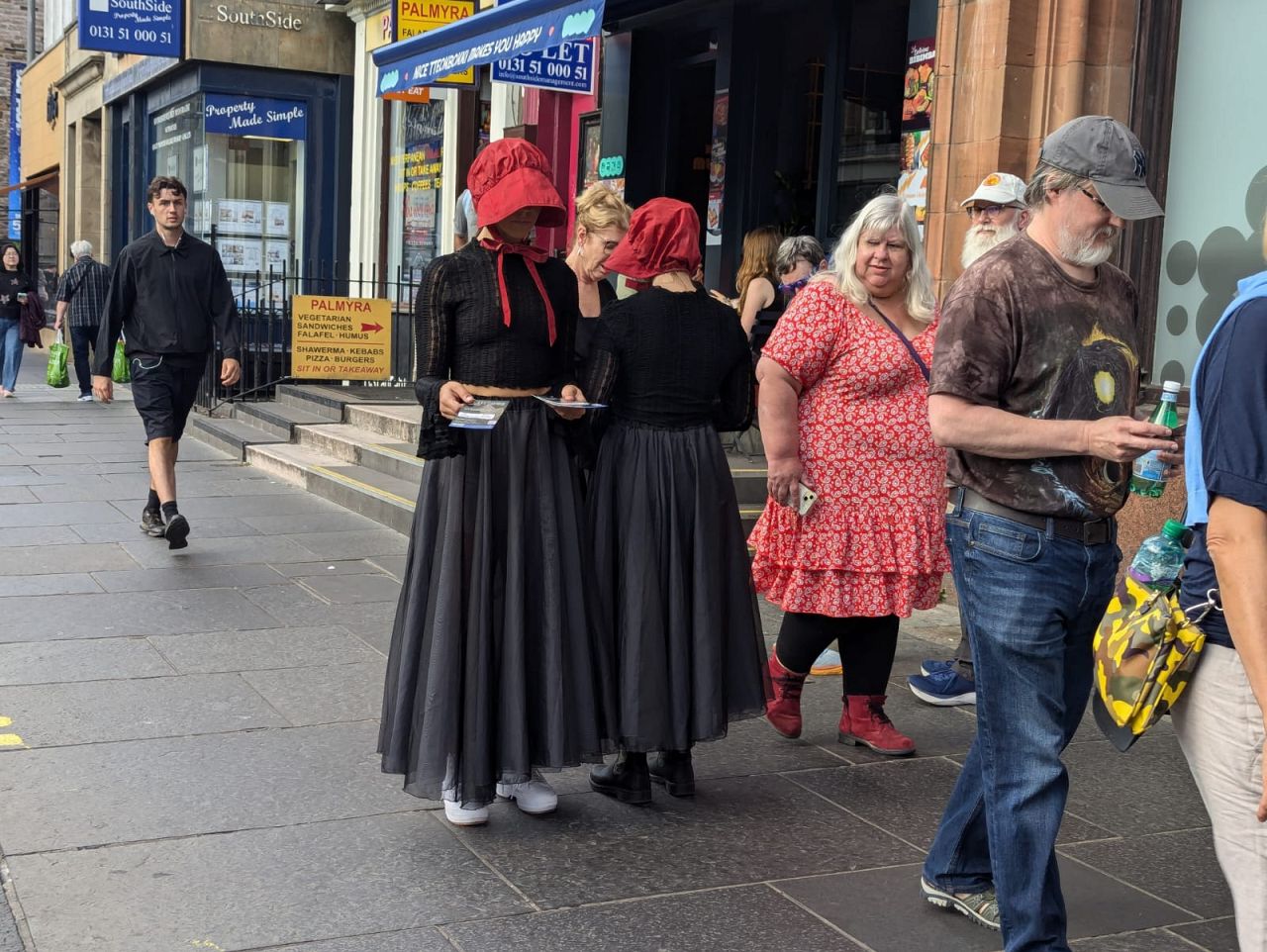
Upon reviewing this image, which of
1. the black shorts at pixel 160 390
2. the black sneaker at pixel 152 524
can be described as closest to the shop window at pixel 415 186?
the black sneaker at pixel 152 524

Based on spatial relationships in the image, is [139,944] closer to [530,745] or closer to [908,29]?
[530,745]

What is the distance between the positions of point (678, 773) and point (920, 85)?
5917 millimetres

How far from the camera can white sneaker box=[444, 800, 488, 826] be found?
4285 millimetres

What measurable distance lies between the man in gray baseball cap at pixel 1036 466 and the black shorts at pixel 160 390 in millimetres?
6260

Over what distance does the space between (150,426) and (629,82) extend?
600cm

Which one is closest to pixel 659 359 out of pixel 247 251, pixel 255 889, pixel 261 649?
pixel 255 889

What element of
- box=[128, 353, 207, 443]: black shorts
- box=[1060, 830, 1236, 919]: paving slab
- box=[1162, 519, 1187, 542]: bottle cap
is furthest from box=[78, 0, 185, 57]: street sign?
box=[1162, 519, 1187, 542]: bottle cap

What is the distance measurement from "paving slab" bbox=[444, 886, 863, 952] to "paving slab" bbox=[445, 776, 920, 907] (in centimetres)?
10

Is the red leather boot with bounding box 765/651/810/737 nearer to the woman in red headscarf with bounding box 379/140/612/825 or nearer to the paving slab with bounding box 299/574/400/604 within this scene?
the woman in red headscarf with bounding box 379/140/612/825

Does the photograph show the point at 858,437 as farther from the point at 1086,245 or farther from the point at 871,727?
the point at 1086,245

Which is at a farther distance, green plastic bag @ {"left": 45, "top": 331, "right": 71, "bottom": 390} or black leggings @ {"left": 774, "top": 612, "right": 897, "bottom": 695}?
green plastic bag @ {"left": 45, "top": 331, "right": 71, "bottom": 390}

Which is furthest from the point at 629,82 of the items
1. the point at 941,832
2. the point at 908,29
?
the point at 941,832

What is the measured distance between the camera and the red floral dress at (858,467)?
479 cm

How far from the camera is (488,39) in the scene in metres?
10.1
